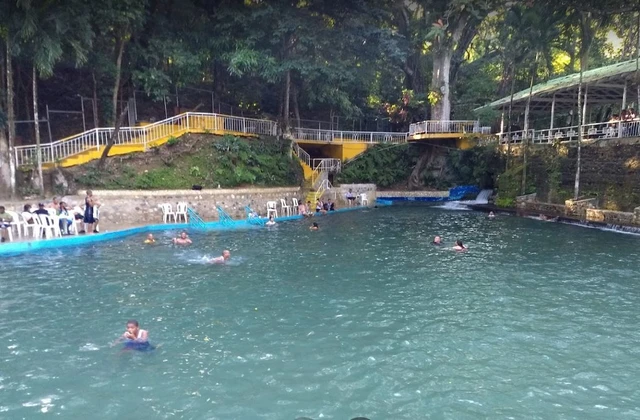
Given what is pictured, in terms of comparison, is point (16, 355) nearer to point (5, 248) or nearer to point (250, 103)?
point (5, 248)

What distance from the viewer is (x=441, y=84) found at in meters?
35.1

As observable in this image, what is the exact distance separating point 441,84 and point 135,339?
3201 centimetres

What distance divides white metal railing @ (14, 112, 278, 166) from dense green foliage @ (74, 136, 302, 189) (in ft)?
2.81

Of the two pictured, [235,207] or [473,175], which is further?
[473,175]

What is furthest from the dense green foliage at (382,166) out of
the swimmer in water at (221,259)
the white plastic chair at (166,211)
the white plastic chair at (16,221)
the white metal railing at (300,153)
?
the white plastic chair at (16,221)

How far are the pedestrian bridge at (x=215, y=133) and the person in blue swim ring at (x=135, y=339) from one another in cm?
1422

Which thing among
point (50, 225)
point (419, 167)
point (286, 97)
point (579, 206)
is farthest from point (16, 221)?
point (419, 167)

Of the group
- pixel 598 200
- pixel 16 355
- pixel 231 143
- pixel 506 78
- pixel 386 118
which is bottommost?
pixel 16 355

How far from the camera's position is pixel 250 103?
115 ft

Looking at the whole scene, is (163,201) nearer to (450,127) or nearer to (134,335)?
(134,335)

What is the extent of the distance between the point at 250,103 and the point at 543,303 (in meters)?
28.6

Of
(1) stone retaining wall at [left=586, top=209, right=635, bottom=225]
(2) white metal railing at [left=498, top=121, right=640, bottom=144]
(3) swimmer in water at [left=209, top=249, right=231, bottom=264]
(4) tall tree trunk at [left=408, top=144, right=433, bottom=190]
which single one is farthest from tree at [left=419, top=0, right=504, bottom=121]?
(3) swimmer in water at [left=209, top=249, right=231, bottom=264]

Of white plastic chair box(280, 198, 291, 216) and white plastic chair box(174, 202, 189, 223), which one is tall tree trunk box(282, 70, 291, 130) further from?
white plastic chair box(174, 202, 189, 223)

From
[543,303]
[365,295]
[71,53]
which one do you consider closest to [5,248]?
[71,53]
